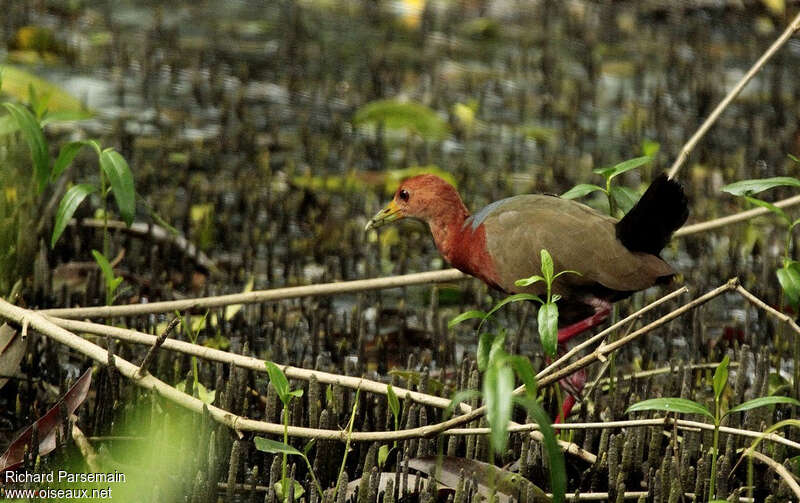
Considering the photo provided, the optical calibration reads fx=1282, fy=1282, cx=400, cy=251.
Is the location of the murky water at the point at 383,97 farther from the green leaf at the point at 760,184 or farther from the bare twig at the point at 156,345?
the green leaf at the point at 760,184

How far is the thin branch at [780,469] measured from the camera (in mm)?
3092

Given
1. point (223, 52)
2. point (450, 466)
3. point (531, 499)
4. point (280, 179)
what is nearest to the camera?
point (531, 499)

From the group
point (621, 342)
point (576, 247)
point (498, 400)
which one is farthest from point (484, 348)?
point (576, 247)

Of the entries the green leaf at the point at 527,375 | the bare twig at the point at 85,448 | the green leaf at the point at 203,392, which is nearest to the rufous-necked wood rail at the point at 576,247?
the green leaf at the point at 203,392

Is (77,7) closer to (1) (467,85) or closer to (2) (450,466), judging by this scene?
(1) (467,85)

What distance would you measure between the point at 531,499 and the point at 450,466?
32cm

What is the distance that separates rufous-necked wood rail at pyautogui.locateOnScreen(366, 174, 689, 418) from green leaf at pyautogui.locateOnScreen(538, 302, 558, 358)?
529 millimetres

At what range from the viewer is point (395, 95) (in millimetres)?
7809

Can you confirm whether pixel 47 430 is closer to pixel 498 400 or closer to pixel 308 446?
pixel 308 446

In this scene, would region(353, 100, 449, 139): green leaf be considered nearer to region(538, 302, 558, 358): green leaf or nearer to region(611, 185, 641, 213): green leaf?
region(611, 185, 641, 213): green leaf

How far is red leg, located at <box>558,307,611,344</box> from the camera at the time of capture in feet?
12.7

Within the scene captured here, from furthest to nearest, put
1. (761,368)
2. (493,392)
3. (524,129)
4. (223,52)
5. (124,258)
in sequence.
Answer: (223,52) < (524,129) < (124,258) < (761,368) < (493,392)

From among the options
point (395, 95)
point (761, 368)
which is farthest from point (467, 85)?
point (761, 368)

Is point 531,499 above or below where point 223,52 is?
below
